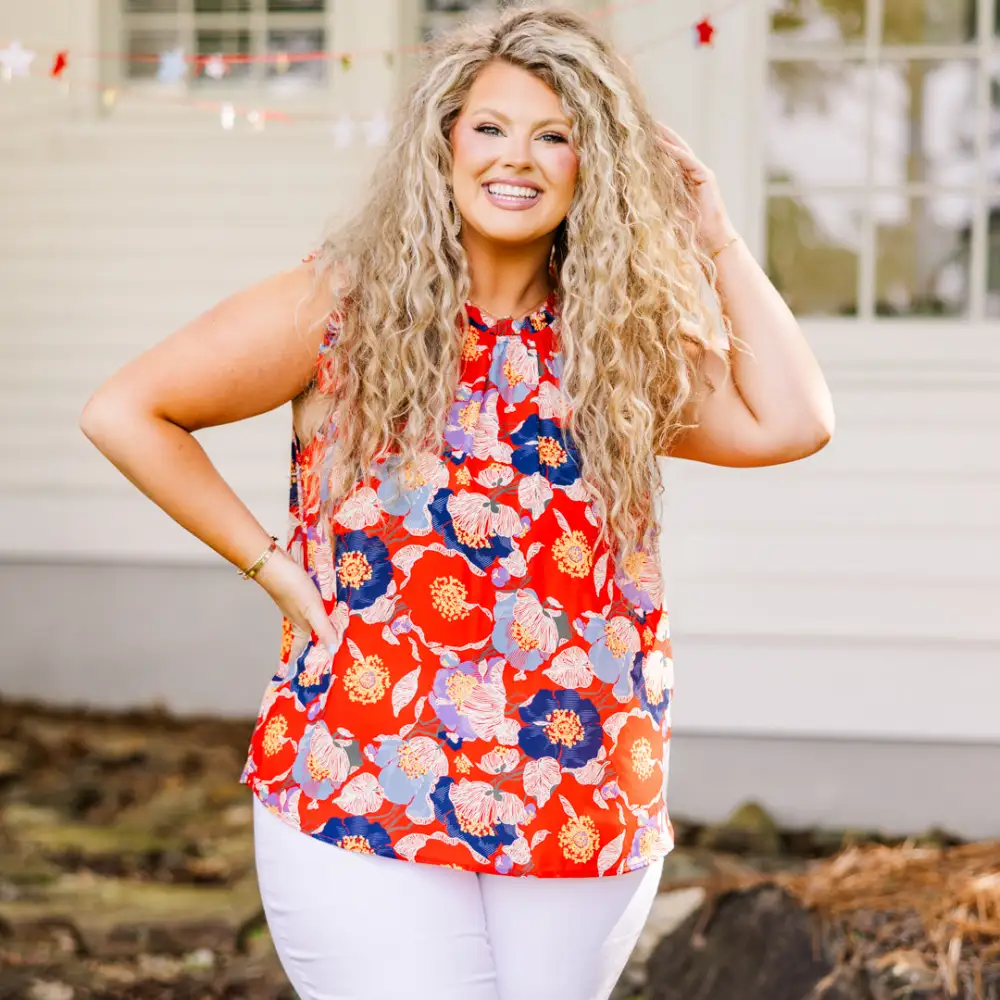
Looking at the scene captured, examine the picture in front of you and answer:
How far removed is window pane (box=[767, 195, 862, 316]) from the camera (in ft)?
15.3

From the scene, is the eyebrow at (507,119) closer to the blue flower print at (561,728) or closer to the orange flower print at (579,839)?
the blue flower print at (561,728)

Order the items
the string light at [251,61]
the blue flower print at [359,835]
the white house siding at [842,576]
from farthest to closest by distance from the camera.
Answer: the white house siding at [842,576] < the string light at [251,61] < the blue flower print at [359,835]

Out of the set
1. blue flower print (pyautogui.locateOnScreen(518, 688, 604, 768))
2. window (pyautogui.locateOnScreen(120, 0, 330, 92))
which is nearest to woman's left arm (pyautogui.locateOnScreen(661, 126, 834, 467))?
blue flower print (pyautogui.locateOnScreen(518, 688, 604, 768))

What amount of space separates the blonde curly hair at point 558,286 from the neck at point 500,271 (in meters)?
0.03

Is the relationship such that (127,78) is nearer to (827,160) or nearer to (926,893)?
(827,160)

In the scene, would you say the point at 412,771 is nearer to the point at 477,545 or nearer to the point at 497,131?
the point at 477,545

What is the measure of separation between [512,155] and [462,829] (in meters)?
0.86

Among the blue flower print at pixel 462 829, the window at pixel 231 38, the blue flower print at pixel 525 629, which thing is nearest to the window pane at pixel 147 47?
the window at pixel 231 38

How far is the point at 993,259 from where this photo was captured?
4605 mm

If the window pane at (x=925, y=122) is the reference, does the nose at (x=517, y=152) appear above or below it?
below

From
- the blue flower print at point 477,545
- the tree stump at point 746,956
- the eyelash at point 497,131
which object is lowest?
the tree stump at point 746,956

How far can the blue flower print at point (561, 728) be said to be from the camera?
5.88ft

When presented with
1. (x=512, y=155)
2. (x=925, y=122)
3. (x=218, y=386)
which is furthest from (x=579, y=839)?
(x=925, y=122)

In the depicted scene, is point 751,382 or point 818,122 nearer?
point 751,382
